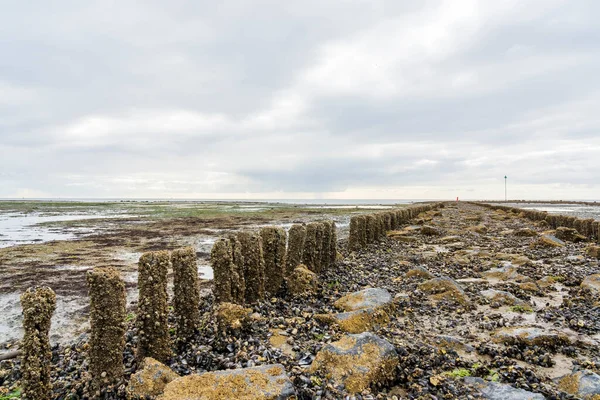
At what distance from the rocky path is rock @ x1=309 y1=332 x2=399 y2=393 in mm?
13

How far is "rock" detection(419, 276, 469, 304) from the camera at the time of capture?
7.41 metres

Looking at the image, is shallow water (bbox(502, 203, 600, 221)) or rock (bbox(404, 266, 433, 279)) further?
shallow water (bbox(502, 203, 600, 221))

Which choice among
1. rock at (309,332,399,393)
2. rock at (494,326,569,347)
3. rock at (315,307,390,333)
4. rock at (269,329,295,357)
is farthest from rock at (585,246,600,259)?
rock at (269,329,295,357)

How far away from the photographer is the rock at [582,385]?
12.1ft

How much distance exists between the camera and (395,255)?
43.9ft

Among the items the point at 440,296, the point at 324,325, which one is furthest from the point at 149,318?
the point at 440,296

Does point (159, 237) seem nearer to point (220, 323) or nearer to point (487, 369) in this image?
A: point (220, 323)

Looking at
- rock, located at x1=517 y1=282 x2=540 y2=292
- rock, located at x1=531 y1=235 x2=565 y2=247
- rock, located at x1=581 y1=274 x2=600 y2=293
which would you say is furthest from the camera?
rock, located at x1=531 y1=235 x2=565 y2=247

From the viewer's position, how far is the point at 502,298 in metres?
7.27

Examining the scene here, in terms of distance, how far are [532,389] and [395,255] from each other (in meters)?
9.43

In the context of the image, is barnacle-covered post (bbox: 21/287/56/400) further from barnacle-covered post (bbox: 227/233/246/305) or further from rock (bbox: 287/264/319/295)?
rock (bbox: 287/264/319/295)

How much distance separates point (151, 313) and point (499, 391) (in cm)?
437

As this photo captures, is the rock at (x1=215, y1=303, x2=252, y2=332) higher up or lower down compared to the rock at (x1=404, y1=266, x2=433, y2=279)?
higher up

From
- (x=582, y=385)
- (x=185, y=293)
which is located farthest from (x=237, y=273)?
(x=582, y=385)
